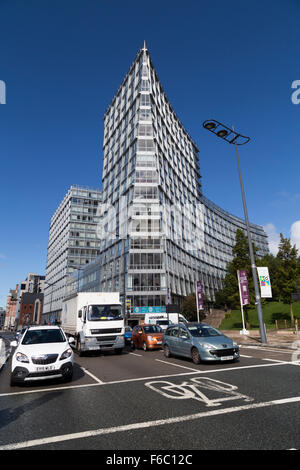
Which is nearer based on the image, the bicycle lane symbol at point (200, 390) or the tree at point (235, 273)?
the bicycle lane symbol at point (200, 390)

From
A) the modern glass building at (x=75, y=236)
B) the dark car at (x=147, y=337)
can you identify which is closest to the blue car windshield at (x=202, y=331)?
the dark car at (x=147, y=337)

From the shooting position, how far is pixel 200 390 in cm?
649

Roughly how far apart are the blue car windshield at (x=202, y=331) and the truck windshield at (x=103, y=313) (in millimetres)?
4968

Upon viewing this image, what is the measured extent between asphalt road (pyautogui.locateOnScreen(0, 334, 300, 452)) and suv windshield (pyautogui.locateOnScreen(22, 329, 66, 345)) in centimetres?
120

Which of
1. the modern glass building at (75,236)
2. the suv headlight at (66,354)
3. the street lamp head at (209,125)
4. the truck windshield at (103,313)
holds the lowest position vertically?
the suv headlight at (66,354)

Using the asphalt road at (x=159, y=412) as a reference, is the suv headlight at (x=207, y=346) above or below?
above

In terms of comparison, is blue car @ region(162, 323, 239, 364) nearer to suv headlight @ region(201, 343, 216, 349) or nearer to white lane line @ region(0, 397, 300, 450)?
suv headlight @ region(201, 343, 216, 349)

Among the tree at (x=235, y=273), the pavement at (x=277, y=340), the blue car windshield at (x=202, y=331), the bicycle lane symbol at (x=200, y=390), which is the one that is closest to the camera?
the bicycle lane symbol at (x=200, y=390)

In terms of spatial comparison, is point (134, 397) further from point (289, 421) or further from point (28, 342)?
point (28, 342)

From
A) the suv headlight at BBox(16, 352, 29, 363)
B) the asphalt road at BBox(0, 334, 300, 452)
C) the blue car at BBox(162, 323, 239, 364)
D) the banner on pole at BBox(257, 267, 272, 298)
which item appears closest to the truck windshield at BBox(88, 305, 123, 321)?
the blue car at BBox(162, 323, 239, 364)

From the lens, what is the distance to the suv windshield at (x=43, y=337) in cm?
889

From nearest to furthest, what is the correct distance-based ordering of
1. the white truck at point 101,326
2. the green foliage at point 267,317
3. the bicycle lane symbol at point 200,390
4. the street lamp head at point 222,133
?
the bicycle lane symbol at point 200,390
the white truck at point 101,326
the street lamp head at point 222,133
the green foliage at point 267,317

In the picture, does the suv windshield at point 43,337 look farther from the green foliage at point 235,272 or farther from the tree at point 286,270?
the tree at point 286,270

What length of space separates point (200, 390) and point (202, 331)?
4.91m
